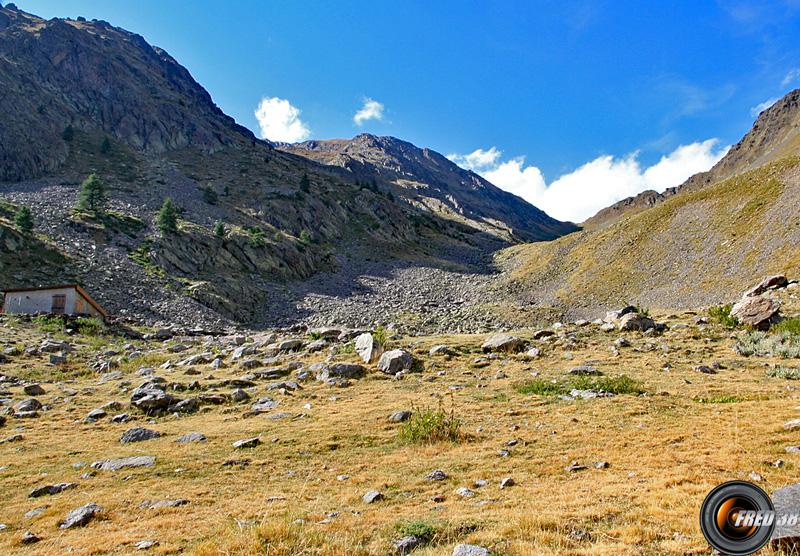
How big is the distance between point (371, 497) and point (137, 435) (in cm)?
861

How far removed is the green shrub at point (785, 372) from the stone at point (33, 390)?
27962mm

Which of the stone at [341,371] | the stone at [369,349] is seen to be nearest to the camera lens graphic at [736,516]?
the stone at [341,371]

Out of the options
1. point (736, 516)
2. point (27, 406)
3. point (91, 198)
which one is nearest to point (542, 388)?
point (736, 516)

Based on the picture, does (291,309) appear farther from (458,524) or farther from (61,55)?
(61,55)

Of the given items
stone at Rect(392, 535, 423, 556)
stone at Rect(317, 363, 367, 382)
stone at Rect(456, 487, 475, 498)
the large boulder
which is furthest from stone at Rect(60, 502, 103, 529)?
the large boulder

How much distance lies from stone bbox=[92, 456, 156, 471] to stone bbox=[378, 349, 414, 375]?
1068cm

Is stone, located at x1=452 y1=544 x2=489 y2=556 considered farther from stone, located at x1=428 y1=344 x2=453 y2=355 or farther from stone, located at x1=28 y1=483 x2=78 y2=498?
stone, located at x1=428 y1=344 x2=453 y2=355

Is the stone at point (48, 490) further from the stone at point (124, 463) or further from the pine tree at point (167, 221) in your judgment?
the pine tree at point (167, 221)

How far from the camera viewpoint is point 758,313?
24.1 metres

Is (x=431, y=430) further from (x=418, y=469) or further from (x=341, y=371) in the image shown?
(x=341, y=371)

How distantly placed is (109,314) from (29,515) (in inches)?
1372

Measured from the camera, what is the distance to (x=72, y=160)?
290ft

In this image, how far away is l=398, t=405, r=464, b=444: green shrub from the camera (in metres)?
11.3

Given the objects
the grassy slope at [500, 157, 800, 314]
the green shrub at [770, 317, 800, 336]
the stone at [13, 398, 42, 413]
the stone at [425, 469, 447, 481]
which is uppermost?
the grassy slope at [500, 157, 800, 314]
